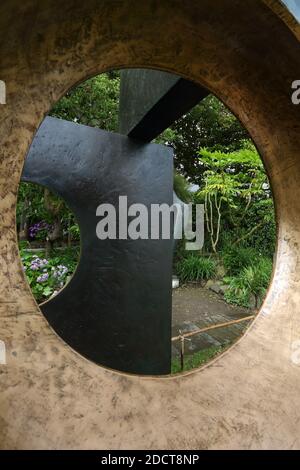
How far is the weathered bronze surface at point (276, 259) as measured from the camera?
0.92m

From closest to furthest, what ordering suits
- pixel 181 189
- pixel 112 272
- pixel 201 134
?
pixel 112 272 < pixel 181 189 < pixel 201 134

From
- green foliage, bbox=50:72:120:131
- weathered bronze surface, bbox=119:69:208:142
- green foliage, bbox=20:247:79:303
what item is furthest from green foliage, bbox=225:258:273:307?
weathered bronze surface, bbox=119:69:208:142

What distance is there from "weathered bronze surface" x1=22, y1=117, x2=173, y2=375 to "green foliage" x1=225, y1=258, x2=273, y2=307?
3.91m

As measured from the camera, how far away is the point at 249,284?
21.4ft

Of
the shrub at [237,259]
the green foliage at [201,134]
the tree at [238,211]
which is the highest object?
the green foliage at [201,134]

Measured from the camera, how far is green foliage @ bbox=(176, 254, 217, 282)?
7.73 metres

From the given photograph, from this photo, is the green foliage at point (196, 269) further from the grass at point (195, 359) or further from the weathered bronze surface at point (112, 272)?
the weathered bronze surface at point (112, 272)

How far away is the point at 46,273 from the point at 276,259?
446cm

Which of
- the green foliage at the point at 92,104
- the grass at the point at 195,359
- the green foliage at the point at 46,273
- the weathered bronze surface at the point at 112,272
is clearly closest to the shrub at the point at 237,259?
the grass at the point at 195,359

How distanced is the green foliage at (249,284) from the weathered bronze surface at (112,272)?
3906 mm

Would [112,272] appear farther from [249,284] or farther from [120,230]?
[249,284]

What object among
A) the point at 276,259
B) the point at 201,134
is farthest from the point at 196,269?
the point at 276,259

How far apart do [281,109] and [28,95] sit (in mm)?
1063
